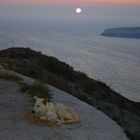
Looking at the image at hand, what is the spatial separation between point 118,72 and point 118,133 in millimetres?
63393

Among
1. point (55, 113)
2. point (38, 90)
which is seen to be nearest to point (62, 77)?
point (38, 90)

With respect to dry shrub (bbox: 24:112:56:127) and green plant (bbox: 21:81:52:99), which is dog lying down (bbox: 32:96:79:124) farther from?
green plant (bbox: 21:81:52:99)

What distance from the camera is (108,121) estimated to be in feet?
38.5

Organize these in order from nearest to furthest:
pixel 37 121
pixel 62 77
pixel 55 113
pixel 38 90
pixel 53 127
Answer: pixel 53 127, pixel 37 121, pixel 55 113, pixel 38 90, pixel 62 77

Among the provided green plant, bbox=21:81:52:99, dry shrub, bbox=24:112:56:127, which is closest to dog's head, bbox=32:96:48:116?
dry shrub, bbox=24:112:56:127

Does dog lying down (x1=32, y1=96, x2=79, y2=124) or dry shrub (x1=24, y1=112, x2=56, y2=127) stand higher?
dog lying down (x1=32, y1=96, x2=79, y2=124)

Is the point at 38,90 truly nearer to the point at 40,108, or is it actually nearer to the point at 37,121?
the point at 40,108

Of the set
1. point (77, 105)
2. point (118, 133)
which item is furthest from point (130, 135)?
point (77, 105)

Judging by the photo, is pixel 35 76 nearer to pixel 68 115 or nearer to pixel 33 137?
pixel 68 115

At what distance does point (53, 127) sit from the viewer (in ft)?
34.2

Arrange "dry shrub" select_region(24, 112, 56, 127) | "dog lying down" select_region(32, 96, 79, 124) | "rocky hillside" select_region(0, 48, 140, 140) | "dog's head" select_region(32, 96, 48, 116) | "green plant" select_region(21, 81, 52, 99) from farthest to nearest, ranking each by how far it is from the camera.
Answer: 1. "rocky hillside" select_region(0, 48, 140, 140)
2. "green plant" select_region(21, 81, 52, 99)
3. "dog's head" select_region(32, 96, 48, 116)
4. "dog lying down" select_region(32, 96, 79, 124)
5. "dry shrub" select_region(24, 112, 56, 127)

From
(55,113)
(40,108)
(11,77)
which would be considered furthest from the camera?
(11,77)

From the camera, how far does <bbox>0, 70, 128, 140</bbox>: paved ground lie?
32.0ft

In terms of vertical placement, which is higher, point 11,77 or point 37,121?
point 11,77
